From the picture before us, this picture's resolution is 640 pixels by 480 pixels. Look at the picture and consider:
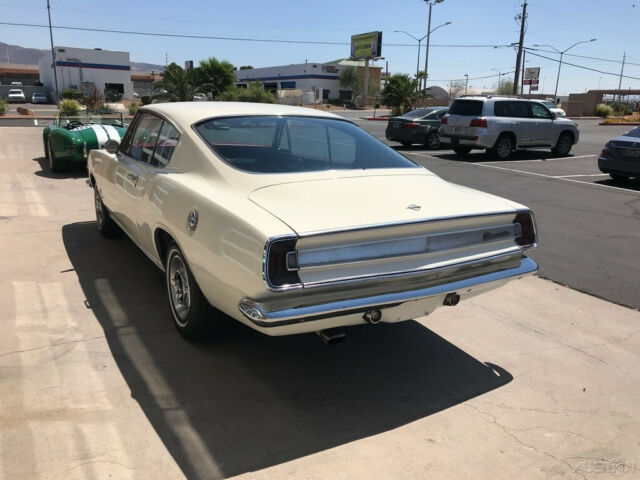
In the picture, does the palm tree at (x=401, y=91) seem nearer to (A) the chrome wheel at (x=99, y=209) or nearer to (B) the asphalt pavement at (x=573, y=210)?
(B) the asphalt pavement at (x=573, y=210)

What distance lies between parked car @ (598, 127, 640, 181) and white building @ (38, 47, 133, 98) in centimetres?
6245

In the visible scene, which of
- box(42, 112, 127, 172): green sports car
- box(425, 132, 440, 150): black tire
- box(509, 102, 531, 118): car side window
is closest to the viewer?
box(42, 112, 127, 172): green sports car

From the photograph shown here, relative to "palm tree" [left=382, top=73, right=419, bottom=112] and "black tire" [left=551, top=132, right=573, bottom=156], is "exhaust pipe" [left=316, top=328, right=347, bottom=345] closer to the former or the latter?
"black tire" [left=551, top=132, right=573, bottom=156]

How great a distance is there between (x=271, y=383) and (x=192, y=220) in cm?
110

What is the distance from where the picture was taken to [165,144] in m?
4.03

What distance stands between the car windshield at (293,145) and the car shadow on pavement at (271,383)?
3.87 ft

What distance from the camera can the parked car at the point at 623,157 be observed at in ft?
34.8

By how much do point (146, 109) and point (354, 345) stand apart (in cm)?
280

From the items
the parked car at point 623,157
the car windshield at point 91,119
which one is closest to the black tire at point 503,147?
the parked car at point 623,157

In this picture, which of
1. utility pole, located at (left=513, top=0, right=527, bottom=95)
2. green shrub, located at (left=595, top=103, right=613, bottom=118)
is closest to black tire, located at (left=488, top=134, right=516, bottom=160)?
utility pole, located at (left=513, top=0, right=527, bottom=95)

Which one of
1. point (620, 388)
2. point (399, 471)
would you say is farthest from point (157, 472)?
point (620, 388)

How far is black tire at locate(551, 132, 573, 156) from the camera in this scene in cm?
1619

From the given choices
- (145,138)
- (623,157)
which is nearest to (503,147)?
(623,157)

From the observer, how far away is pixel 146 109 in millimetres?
4801
